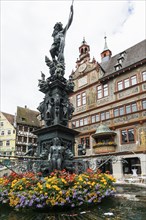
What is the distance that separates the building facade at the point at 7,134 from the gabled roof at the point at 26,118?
6.87 ft

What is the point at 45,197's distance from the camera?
13.7 feet

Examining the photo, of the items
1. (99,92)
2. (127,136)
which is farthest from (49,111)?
(99,92)

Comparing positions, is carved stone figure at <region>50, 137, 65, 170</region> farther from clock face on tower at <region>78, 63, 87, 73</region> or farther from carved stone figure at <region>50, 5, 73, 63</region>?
clock face on tower at <region>78, 63, 87, 73</region>

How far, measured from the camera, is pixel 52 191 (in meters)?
4.30

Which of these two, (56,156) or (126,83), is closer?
(56,156)

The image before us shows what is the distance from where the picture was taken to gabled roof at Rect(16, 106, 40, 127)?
41606 millimetres

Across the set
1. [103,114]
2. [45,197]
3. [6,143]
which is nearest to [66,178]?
[45,197]

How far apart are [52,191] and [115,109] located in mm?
19927

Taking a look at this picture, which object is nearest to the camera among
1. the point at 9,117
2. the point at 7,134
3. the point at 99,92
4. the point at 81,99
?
the point at 99,92

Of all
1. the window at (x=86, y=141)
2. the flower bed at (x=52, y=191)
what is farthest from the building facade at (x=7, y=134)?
the flower bed at (x=52, y=191)

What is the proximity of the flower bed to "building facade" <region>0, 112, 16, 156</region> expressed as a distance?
35.6 m

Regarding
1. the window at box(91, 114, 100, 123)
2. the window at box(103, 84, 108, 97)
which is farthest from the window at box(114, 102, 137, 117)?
the window at box(103, 84, 108, 97)

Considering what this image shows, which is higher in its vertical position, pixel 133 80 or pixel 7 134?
pixel 133 80

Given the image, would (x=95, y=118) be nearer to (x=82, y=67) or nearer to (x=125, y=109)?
(x=125, y=109)
